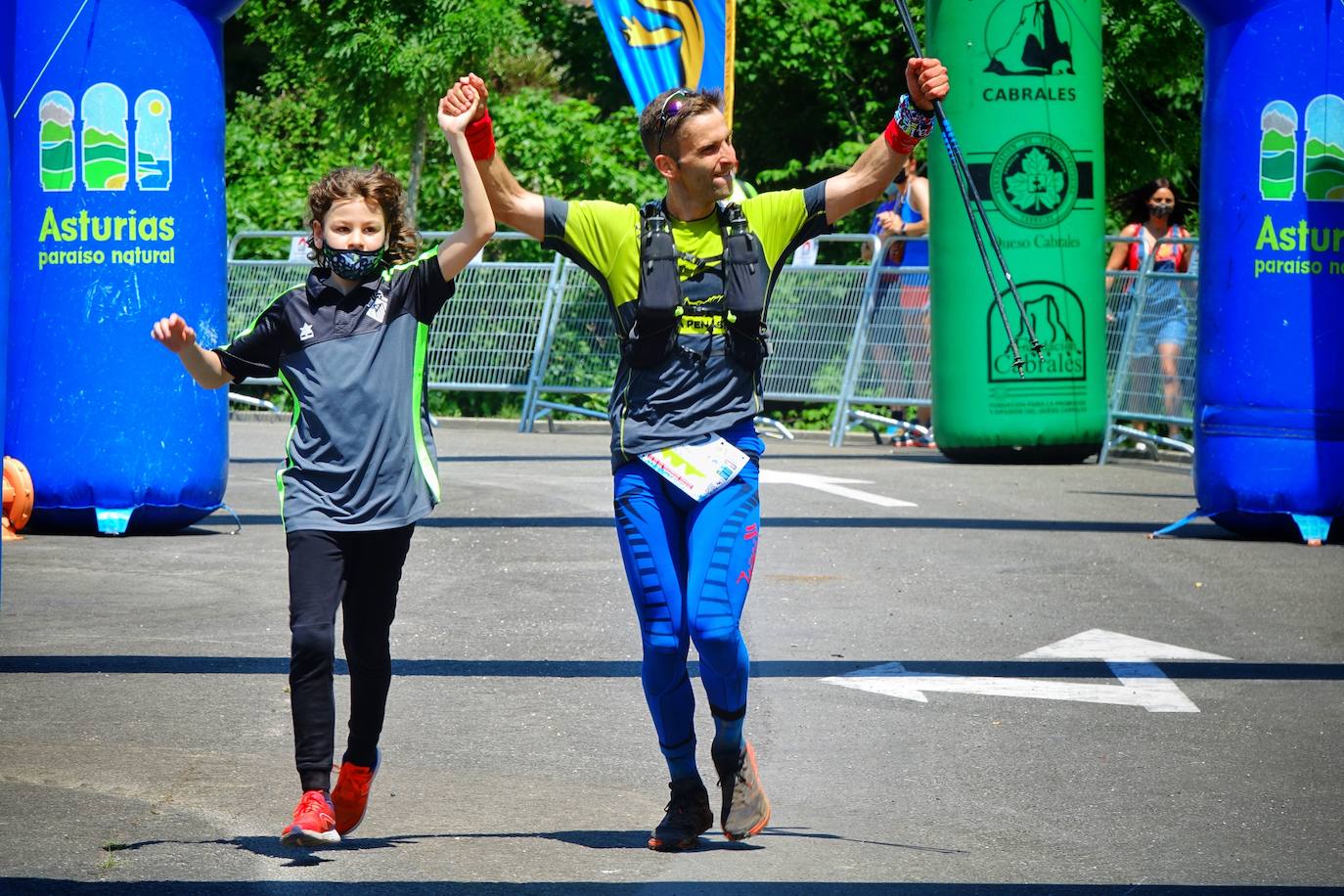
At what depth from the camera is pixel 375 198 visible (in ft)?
16.9

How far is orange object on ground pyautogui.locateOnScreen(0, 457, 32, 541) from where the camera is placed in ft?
33.0

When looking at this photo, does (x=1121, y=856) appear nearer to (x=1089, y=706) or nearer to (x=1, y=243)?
(x=1089, y=706)

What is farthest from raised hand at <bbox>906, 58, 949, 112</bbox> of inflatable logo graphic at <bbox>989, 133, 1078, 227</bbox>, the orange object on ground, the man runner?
inflatable logo graphic at <bbox>989, 133, 1078, 227</bbox>

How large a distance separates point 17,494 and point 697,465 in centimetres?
601

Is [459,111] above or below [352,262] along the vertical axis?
above

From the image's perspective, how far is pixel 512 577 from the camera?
9.31 metres

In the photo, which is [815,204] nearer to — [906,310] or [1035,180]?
[1035,180]

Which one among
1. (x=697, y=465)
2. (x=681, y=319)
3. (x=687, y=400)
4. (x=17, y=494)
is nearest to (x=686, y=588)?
(x=697, y=465)

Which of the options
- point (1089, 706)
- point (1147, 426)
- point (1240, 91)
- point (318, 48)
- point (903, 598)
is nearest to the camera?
point (1089, 706)

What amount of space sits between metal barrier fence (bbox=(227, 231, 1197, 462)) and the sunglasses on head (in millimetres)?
9628

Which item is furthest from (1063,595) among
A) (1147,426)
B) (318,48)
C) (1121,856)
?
(318,48)

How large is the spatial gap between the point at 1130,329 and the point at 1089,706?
29.1ft

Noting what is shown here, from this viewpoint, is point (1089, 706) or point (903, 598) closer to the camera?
point (1089, 706)

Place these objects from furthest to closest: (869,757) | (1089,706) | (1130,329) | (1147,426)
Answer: (1147,426) < (1130,329) < (1089,706) < (869,757)
